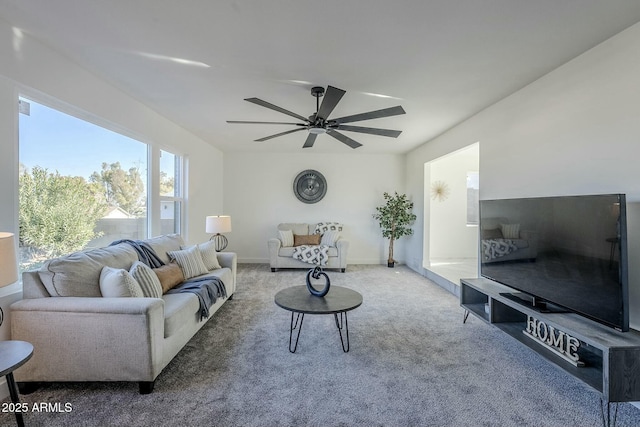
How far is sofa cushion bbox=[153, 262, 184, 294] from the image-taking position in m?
2.83

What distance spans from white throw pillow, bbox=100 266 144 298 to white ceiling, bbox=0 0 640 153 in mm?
1719

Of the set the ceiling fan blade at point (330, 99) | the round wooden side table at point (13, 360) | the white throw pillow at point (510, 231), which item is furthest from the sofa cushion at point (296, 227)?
the round wooden side table at point (13, 360)

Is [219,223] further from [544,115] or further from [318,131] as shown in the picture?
[544,115]

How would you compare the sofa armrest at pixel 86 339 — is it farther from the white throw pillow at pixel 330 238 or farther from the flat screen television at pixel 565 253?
the white throw pillow at pixel 330 238

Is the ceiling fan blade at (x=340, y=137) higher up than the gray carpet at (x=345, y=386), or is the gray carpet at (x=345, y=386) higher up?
the ceiling fan blade at (x=340, y=137)

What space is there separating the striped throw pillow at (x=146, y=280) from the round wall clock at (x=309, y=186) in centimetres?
430

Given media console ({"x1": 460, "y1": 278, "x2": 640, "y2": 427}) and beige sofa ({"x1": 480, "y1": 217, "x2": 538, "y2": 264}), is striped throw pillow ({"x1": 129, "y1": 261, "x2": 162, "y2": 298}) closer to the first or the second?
media console ({"x1": 460, "y1": 278, "x2": 640, "y2": 427})

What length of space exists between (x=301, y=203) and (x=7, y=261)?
534 cm

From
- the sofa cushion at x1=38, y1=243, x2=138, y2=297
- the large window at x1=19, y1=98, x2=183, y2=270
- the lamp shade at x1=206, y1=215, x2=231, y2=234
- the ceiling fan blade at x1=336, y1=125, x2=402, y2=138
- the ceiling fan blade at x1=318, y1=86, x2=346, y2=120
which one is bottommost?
the sofa cushion at x1=38, y1=243, x2=138, y2=297

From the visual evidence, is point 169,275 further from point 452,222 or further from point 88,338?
point 452,222

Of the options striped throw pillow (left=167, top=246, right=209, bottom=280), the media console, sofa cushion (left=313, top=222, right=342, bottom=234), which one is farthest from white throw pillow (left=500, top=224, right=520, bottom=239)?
sofa cushion (left=313, top=222, right=342, bottom=234)

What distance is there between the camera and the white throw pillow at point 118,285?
2146mm

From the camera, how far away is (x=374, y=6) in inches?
69.4

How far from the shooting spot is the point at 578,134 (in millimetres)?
2361
